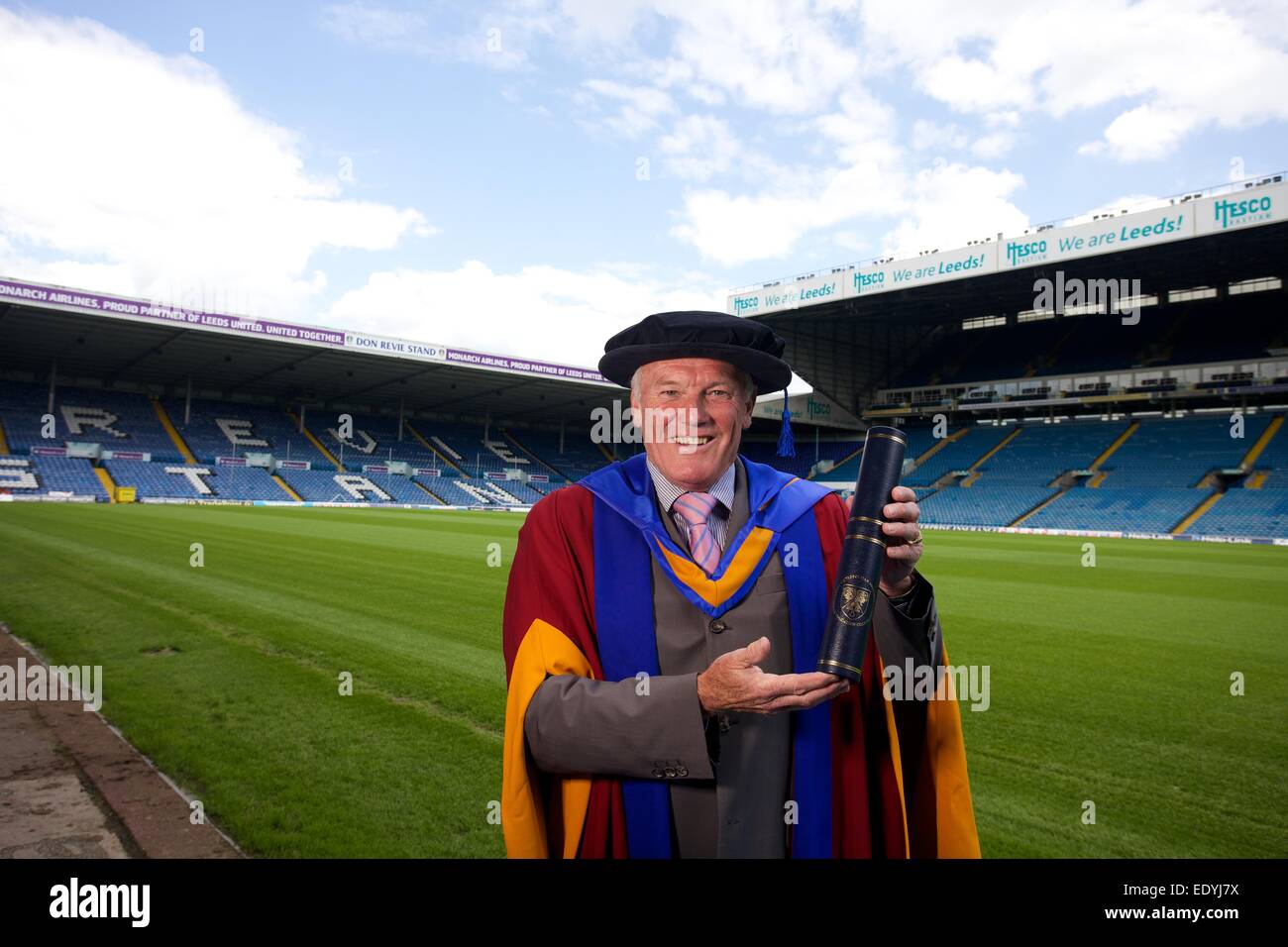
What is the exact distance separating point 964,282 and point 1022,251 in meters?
3.90

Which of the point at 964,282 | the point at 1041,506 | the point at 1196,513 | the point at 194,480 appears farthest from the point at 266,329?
the point at 1196,513

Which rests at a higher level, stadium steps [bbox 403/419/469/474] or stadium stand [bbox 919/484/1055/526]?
stadium steps [bbox 403/419/469/474]

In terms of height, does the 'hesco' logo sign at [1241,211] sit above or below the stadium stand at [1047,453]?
above

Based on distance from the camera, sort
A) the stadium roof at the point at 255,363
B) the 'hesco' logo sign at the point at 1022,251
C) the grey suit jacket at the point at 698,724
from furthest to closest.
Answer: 1. the stadium roof at the point at 255,363
2. the 'hesco' logo sign at the point at 1022,251
3. the grey suit jacket at the point at 698,724

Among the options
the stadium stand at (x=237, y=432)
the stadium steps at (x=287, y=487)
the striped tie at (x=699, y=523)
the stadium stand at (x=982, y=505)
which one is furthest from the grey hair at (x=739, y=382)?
the stadium stand at (x=237, y=432)

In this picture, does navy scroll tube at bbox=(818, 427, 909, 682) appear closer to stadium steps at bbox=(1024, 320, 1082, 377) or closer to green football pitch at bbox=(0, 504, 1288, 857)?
green football pitch at bbox=(0, 504, 1288, 857)

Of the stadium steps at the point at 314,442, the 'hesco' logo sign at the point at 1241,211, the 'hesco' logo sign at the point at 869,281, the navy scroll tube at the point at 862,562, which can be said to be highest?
the 'hesco' logo sign at the point at 869,281

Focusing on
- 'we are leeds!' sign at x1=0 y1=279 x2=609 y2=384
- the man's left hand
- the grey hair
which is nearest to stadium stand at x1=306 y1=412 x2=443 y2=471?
'we are leeds!' sign at x1=0 y1=279 x2=609 y2=384

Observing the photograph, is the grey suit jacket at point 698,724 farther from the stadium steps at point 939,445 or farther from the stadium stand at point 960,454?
the stadium steps at point 939,445

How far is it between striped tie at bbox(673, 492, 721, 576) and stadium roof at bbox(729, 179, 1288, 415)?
3334 centimetres

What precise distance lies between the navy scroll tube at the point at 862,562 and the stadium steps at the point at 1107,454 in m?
40.6

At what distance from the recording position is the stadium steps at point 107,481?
3539cm

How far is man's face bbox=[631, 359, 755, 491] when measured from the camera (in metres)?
1.98
